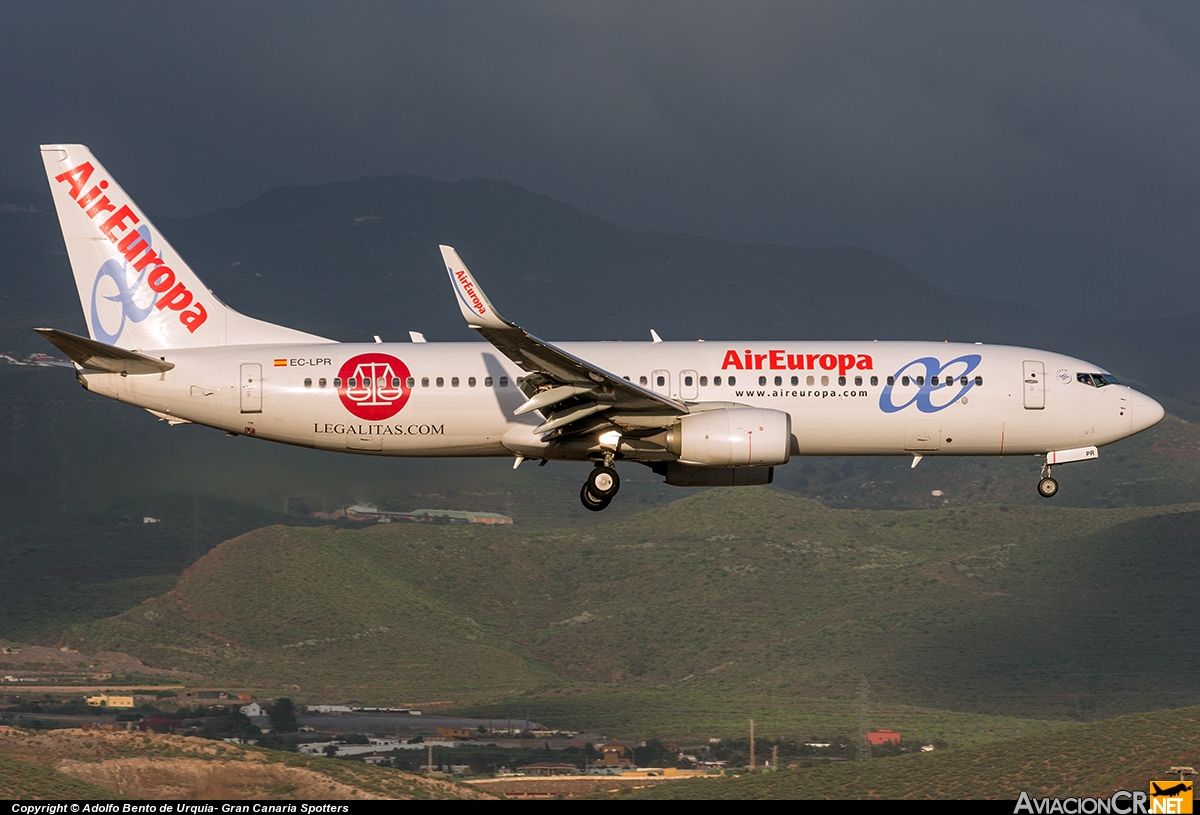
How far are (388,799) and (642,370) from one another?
37818 mm

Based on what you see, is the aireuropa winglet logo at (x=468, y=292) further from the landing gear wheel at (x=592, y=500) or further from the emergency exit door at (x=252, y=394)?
the emergency exit door at (x=252, y=394)

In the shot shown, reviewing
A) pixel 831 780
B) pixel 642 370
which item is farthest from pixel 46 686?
pixel 642 370

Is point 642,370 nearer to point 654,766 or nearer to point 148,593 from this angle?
point 654,766

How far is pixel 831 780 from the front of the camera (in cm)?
7981

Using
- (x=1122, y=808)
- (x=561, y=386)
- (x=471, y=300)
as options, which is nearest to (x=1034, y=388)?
(x=1122, y=808)

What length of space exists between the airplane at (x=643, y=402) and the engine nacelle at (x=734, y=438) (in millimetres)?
56

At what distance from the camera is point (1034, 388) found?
4612cm

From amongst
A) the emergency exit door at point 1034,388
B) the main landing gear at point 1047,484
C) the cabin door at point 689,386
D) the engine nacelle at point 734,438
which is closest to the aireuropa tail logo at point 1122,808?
the main landing gear at point 1047,484

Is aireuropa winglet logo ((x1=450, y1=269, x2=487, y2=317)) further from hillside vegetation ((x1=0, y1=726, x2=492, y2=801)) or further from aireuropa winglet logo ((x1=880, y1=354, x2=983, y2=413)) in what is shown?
hillside vegetation ((x1=0, y1=726, x2=492, y2=801))

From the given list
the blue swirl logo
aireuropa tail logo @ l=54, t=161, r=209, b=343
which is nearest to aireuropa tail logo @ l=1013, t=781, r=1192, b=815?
aireuropa tail logo @ l=54, t=161, r=209, b=343

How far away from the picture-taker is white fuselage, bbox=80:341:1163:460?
147 ft

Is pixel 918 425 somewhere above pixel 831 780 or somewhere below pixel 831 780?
above

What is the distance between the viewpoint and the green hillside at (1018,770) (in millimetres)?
72750

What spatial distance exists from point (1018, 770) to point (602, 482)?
41.9 meters
